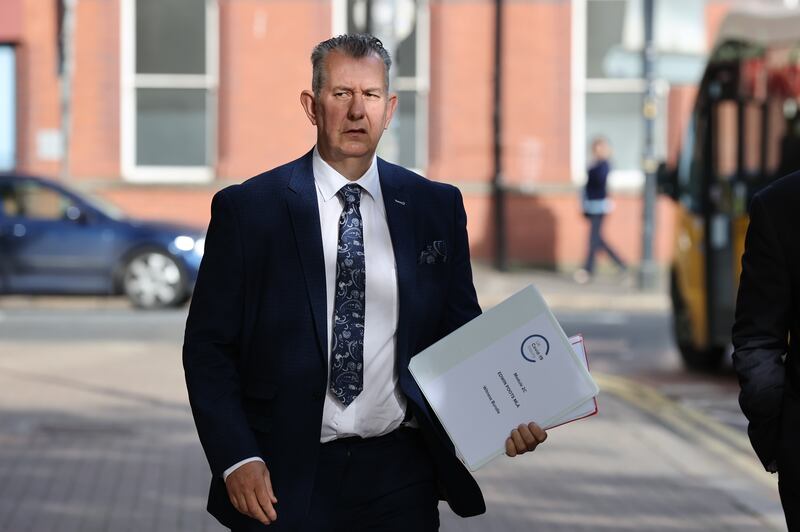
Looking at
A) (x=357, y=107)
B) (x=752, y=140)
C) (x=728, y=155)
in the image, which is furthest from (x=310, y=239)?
(x=728, y=155)

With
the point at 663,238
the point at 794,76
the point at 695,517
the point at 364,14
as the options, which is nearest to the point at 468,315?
the point at 695,517

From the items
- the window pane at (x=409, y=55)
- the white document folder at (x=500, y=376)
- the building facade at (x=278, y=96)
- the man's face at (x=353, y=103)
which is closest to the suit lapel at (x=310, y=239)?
the man's face at (x=353, y=103)

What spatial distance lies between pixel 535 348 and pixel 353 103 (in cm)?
64

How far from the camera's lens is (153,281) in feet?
62.4

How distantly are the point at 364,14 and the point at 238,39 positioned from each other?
14.3 ft

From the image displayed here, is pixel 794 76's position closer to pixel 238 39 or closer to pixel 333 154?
pixel 333 154

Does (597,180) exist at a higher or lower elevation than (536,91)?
lower

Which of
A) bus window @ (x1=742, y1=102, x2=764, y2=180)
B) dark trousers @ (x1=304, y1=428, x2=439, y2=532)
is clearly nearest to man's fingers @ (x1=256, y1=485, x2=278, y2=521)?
dark trousers @ (x1=304, y1=428, x2=439, y2=532)

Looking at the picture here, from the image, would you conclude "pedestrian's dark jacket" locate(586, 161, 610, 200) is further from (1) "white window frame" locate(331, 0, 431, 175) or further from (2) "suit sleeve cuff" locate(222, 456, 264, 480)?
(2) "suit sleeve cuff" locate(222, 456, 264, 480)

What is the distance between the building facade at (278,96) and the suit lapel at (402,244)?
20.3 m

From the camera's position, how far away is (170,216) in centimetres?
2452

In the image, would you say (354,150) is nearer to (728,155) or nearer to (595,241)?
(728,155)

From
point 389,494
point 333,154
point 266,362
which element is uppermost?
point 333,154

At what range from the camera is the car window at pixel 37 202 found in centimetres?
1917
